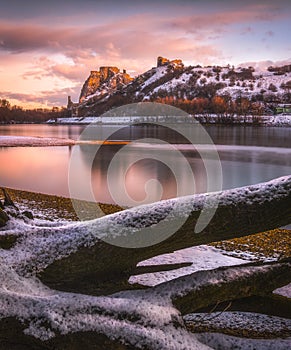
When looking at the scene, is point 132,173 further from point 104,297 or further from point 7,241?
point 104,297

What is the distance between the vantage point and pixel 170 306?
3859 millimetres

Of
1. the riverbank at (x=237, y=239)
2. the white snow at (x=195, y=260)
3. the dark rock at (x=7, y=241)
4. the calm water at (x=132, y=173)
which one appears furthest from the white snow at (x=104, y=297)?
the calm water at (x=132, y=173)

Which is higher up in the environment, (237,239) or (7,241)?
(7,241)

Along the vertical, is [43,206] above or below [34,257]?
below

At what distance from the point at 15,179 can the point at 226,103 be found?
181 meters

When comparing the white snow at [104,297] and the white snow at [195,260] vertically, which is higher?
the white snow at [104,297]

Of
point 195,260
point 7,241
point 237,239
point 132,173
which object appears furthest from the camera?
point 132,173

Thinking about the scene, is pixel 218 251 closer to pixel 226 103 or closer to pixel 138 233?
pixel 138 233

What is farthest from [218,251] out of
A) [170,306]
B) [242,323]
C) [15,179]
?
[15,179]

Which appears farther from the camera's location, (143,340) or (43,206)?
(43,206)

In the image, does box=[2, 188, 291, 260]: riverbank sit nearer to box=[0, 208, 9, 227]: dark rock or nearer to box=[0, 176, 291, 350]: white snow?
box=[0, 176, 291, 350]: white snow

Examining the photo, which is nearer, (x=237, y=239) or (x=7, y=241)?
(x=7, y=241)

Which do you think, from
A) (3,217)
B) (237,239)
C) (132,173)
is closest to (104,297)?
(3,217)

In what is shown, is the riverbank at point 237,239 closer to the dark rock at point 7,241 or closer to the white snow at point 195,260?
the white snow at point 195,260
